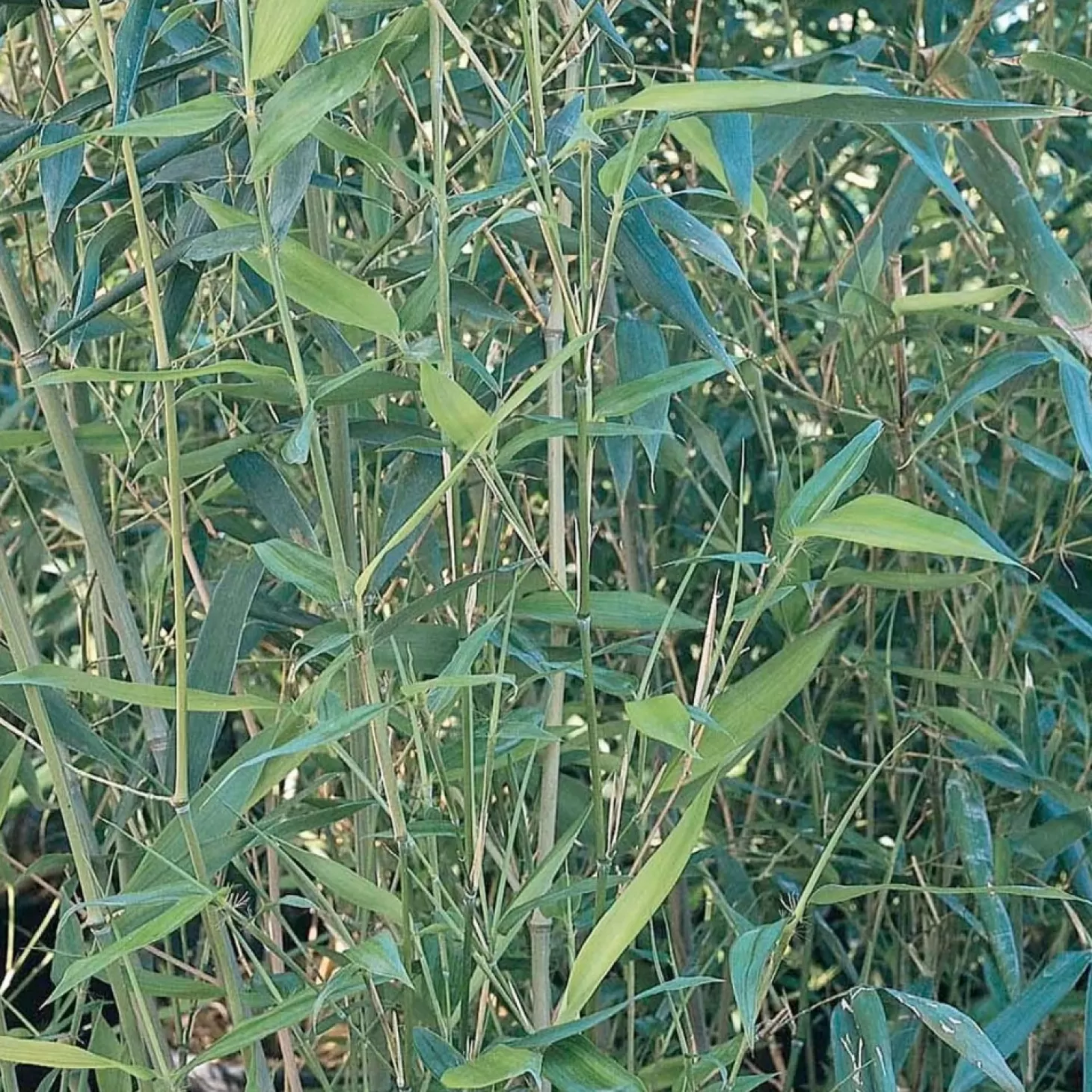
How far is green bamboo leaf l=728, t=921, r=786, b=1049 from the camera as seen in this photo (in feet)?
1.37

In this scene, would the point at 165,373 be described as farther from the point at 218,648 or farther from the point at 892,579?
the point at 892,579

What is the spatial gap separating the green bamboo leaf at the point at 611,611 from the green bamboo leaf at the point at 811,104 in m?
0.19

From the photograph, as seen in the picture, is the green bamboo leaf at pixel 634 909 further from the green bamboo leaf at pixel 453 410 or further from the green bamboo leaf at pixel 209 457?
the green bamboo leaf at pixel 209 457

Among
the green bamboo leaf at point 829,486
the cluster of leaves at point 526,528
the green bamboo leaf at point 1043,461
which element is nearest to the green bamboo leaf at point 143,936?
the cluster of leaves at point 526,528

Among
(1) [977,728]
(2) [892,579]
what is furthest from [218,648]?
(1) [977,728]

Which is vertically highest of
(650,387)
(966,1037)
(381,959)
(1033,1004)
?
(650,387)

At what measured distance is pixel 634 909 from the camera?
41cm

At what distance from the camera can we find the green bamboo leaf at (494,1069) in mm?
379

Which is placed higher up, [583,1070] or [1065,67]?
[1065,67]

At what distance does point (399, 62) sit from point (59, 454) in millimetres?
190

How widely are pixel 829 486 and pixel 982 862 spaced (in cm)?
33

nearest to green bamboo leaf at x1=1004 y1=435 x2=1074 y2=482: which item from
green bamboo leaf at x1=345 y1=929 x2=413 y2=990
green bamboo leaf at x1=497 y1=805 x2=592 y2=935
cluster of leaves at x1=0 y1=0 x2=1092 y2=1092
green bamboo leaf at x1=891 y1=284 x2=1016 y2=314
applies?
cluster of leaves at x1=0 y1=0 x2=1092 y2=1092

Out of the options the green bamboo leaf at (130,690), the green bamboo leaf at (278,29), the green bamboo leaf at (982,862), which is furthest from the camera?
the green bamboo leaf at (982,862)

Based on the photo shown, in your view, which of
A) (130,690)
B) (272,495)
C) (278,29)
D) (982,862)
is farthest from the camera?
(982,862)
